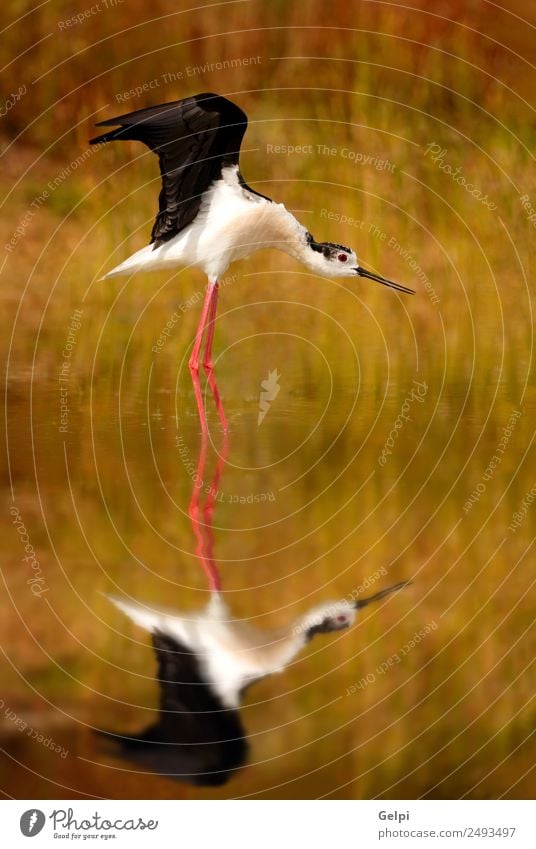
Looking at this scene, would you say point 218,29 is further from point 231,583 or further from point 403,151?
point 231,583

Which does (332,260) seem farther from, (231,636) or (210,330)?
(231,636)

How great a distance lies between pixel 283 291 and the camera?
479 centimetres

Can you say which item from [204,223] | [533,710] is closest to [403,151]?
[204,223]

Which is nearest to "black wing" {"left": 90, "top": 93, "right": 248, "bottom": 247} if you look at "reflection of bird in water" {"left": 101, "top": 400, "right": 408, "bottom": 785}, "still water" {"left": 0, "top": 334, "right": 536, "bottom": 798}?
"still water" {"left": 0, "top": 334, "right": 536, "bottom": 798}

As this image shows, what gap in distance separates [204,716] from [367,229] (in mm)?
2938

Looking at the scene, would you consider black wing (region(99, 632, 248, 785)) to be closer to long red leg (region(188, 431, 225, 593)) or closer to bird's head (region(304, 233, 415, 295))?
long red leg (region(188, 431, 225, 593))

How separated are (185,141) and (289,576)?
1438 millimetres

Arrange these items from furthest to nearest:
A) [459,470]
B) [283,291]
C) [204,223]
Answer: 1. [283,291]
2. [204,223]
3. [459,470]

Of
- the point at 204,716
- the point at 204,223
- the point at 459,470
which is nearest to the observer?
the point at 204,716

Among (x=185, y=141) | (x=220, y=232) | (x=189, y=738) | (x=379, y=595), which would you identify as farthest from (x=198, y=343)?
(x=189, y=738)

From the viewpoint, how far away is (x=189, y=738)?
7.04 ft

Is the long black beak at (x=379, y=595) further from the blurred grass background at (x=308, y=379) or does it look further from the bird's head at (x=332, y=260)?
the bird's head at (x=332, y=260)

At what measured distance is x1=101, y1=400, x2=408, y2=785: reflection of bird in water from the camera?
6.84ft

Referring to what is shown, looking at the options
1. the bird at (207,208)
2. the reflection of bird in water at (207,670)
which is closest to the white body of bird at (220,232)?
the bird at (207,208)
